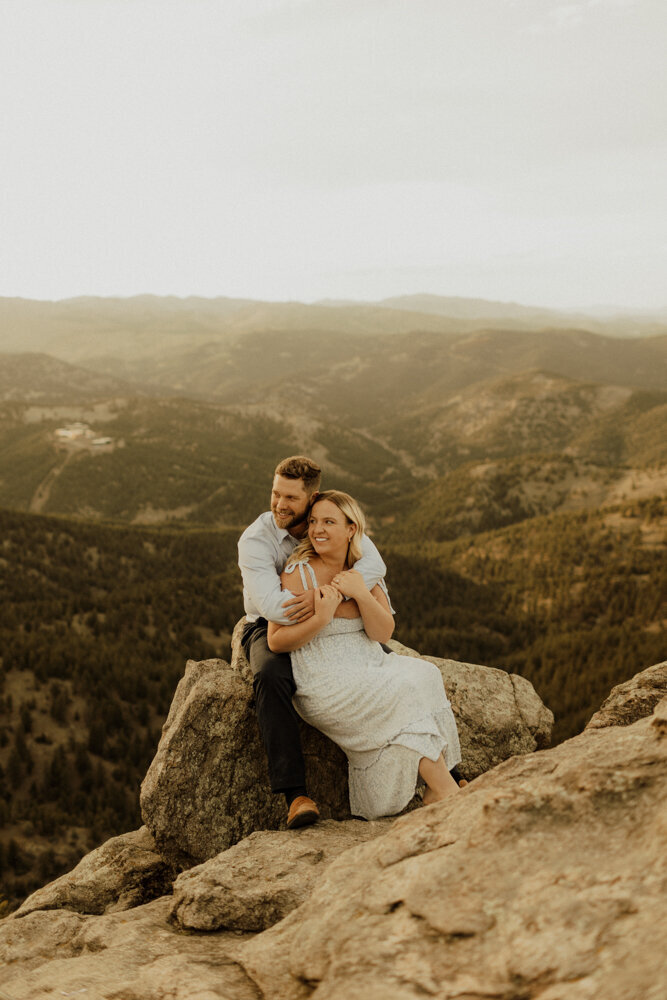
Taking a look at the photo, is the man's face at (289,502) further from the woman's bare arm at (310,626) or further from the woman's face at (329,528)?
the woman's bare arm at (310,626)

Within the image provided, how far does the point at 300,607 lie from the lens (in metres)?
5.54

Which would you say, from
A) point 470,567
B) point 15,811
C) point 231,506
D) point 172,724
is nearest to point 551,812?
point 172,724

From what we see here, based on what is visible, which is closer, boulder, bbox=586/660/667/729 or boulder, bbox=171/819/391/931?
boulder, bbox=171/819/391/931

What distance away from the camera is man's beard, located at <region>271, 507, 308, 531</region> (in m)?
6.16

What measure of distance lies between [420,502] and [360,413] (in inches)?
4300

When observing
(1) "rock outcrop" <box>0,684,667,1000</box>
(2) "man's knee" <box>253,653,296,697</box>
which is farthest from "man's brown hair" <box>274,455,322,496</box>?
(1) "rock outcrop" <box>0,684,667,1000</box>

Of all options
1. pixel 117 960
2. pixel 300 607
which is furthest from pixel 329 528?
pixel 117 960

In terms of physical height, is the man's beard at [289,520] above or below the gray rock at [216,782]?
above

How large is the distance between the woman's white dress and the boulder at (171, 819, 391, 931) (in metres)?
0.50

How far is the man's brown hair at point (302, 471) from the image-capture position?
5988 mm

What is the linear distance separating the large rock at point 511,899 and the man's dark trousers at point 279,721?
143 centimetres

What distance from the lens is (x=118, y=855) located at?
723cm

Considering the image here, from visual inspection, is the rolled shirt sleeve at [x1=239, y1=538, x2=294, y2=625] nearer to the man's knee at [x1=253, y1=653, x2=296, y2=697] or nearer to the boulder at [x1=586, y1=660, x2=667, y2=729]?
the man's knee at [x1=253, y1=653, x2=296, y2=697]

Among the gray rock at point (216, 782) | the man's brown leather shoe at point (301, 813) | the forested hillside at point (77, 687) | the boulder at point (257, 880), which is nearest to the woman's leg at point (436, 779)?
the boulder at point (257, 880)
